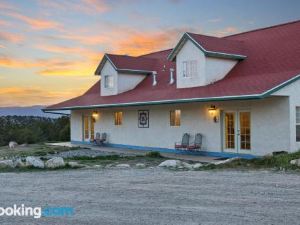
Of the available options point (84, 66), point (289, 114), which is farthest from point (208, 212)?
point (84, 66)

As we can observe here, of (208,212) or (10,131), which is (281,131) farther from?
(10,131)

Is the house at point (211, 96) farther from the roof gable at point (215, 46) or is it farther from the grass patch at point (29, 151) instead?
the grass patch at point (29, 151)

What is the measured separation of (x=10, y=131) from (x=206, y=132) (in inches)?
915

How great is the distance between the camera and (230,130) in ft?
63.1

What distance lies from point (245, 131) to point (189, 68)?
15.7ft

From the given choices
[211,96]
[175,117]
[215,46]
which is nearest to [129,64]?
[175,117]

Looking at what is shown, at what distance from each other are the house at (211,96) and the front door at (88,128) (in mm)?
75

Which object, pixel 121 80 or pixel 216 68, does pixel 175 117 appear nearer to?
pixel 216 68

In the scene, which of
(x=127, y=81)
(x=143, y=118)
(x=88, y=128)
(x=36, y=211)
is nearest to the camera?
(x=36, y=211)

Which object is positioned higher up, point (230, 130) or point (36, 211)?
point (230, 130)

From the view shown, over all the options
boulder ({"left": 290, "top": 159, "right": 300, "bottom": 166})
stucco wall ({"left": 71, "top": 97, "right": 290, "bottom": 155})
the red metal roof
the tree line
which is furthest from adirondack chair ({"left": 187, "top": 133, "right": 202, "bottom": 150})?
the tree line

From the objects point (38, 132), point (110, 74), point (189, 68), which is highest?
point (110, 74)

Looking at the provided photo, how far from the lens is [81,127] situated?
29.7 metres

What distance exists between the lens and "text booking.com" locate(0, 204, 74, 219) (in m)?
8.12
